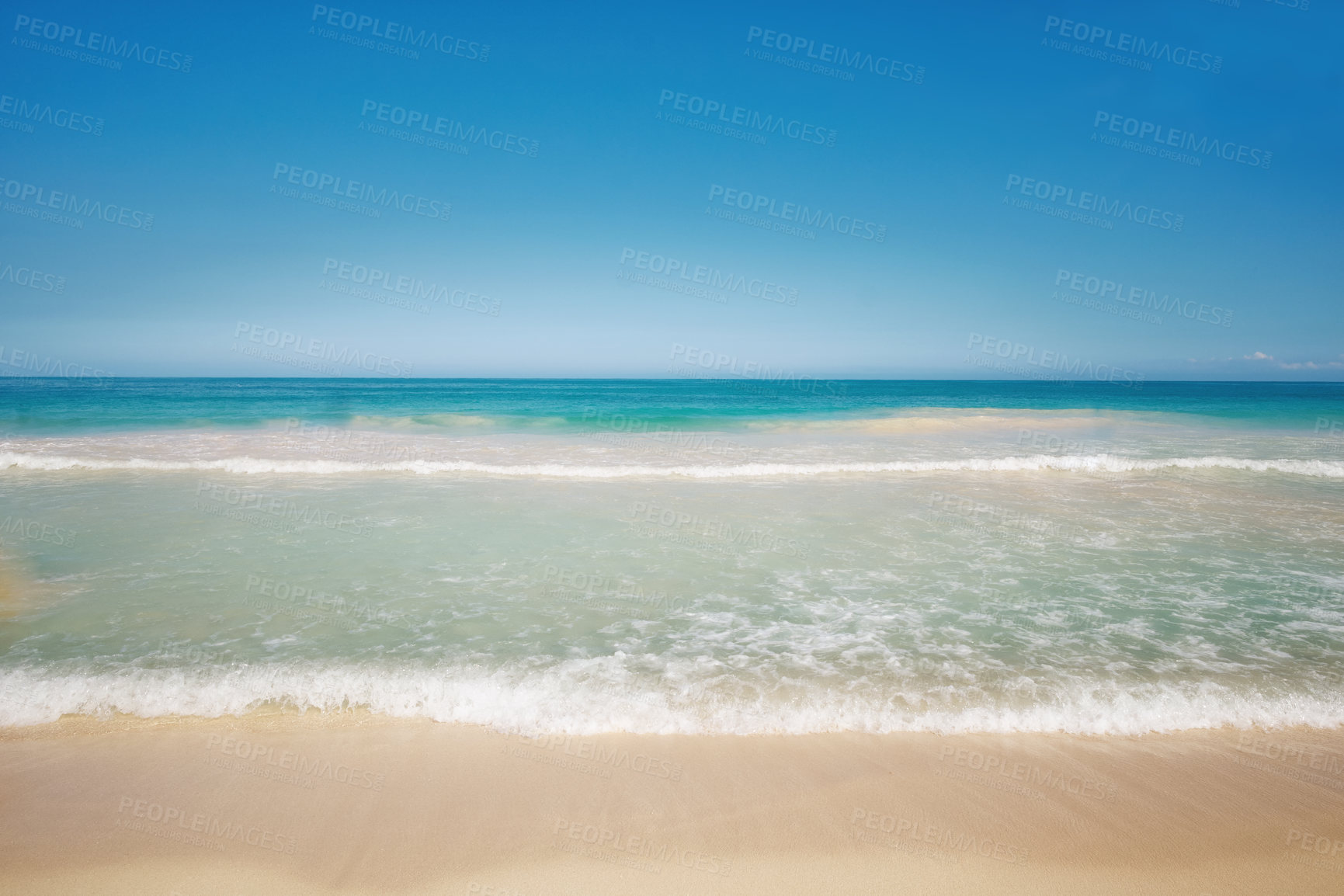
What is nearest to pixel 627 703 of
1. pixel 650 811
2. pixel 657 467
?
pixel 650 811

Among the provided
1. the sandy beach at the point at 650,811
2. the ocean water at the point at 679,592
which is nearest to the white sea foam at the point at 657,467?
the ocean water at the point at 679,592

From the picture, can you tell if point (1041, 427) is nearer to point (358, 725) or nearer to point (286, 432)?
point (358, 725)

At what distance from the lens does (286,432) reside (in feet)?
70.7

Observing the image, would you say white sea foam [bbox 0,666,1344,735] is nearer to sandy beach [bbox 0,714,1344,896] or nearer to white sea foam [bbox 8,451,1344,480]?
sandy beach [bbox 0,714,1344,896]

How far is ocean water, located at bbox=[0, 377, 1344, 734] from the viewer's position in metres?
4.39

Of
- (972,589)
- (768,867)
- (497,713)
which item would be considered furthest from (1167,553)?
(497,713)

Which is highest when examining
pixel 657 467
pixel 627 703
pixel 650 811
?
pixel 657 467

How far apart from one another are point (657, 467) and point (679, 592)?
789 centimetres

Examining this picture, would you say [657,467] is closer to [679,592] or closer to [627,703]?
[679,592]

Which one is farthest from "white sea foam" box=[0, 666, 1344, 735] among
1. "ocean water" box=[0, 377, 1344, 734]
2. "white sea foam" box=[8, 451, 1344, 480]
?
"white sea foam" box=[8, 451, 1344, 480]

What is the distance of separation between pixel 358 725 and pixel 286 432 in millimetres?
21281

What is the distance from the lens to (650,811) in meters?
3.43

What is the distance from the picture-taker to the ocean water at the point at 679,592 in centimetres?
439

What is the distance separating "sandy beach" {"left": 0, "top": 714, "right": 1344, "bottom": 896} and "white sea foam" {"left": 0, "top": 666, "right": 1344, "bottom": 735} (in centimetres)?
12
